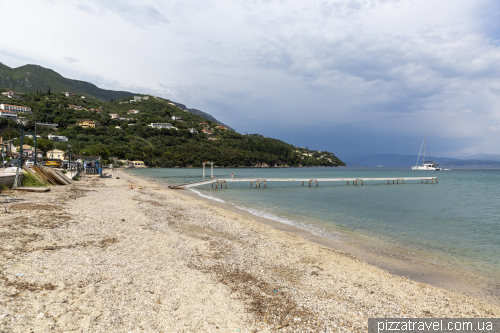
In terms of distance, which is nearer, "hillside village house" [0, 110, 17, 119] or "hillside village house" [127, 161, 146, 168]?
"hillside village house" [0, 110, 17, 119]

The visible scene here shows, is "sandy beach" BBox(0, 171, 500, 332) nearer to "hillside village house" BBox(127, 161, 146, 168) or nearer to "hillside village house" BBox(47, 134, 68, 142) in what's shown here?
"hillside village house" BBox(127, 161, 146, 168)

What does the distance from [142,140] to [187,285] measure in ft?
462

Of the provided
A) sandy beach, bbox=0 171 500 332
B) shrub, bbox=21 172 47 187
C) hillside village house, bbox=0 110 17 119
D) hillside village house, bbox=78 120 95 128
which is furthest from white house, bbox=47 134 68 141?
sandy beach, bbox=0 171 500 332

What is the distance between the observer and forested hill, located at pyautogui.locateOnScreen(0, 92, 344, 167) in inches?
4120

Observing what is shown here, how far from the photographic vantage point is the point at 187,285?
5406mm

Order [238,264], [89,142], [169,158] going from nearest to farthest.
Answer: [238,264]
[89,142]
[169,158]

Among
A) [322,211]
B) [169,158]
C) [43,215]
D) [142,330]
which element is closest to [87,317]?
[142,330]

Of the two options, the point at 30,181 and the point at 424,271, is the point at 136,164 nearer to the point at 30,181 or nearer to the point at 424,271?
the point at 30,181

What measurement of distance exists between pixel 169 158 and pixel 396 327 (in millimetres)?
127462

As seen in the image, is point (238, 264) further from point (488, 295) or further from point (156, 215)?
point (156, 215)

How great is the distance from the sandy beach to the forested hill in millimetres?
88273

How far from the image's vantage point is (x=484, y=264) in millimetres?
9117

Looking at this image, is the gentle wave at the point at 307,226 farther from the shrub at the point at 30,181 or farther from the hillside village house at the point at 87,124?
the hillside village house at the point at 87,124

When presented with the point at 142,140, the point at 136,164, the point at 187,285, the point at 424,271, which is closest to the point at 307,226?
the point at 424,271
